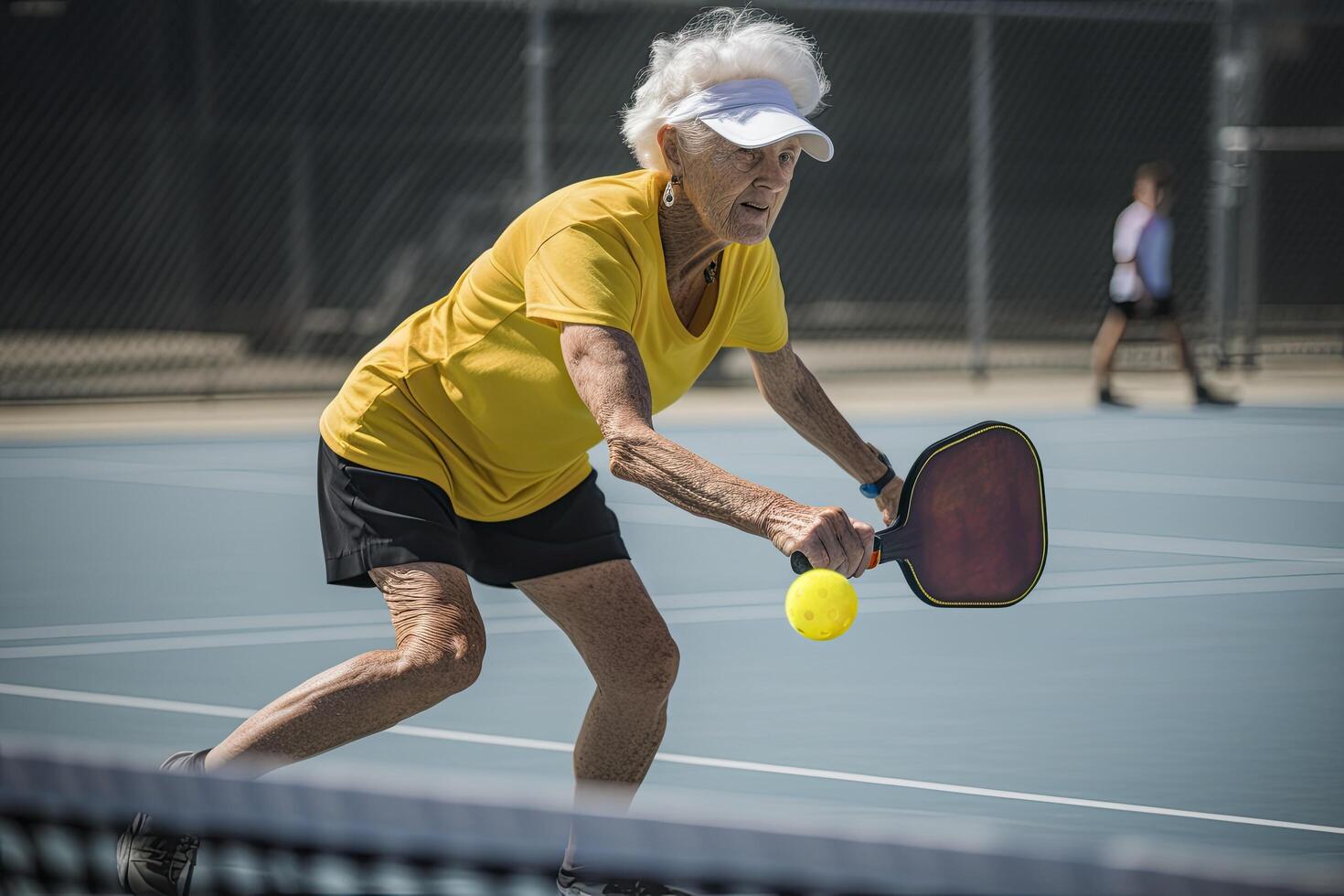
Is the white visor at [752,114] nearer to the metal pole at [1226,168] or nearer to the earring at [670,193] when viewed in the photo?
the earring at [670,193]

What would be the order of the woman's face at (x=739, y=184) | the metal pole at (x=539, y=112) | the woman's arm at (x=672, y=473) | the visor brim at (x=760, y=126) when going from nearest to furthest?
the woman's arm at (x=672, y=473) < the visor brim at (x=760, y=126) < the woman's face at (x=739, y=184) < the metal pole at (x=539, y=112)

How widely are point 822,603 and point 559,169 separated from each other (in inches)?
673

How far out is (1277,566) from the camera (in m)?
8.48

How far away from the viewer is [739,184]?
12.1 feet

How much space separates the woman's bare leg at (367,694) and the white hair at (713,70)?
952mm

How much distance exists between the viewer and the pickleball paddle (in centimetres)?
364

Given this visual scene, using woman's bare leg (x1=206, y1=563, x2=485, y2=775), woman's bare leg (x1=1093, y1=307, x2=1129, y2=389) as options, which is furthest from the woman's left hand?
woman's bare leg (x1=1093, y1=307, x2=1129, y2=389)

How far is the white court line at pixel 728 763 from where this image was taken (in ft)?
15.6

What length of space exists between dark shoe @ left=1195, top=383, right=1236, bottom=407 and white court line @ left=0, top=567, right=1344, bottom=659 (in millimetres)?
6256

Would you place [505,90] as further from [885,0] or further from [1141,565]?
[1141,565]

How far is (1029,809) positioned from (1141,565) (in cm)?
392

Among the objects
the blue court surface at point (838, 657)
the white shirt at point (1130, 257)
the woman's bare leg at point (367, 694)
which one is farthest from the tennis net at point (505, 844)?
the white shirt at point (1130, 257)

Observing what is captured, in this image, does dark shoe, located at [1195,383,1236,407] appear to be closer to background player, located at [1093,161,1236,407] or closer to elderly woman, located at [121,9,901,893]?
background player, located at [1093,161,1236,407]

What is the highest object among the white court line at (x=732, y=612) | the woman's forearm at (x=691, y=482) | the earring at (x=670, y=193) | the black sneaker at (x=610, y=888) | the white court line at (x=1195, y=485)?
the earring at (x=670, y=193)
